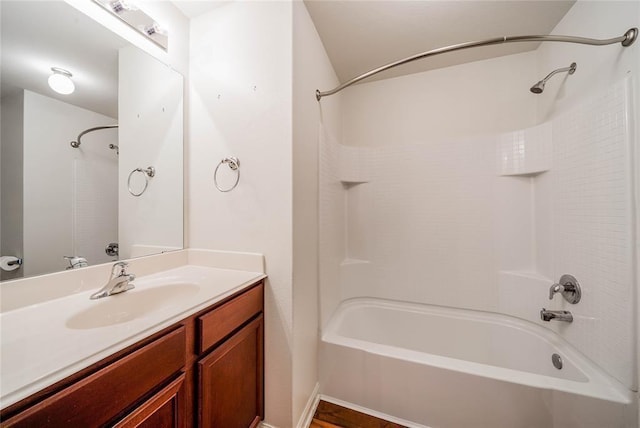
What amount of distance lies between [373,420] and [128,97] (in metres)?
2.13

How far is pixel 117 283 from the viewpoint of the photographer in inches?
35.1

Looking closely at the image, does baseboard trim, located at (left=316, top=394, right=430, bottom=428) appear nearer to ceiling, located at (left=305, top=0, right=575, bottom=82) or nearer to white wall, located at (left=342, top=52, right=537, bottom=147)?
white wall, located at (left=342, top=52, right=537, bottom=147)

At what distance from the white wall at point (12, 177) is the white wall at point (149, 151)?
306mm

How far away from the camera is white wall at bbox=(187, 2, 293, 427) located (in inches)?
43.6

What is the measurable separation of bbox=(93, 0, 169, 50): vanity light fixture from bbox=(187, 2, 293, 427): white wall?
0.61 ft

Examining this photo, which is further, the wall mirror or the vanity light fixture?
the vanity light fixture

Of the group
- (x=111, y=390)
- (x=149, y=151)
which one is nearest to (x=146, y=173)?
(x=149, y=151)

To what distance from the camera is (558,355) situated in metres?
1.26

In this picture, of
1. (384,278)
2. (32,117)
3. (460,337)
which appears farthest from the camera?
(384,278)

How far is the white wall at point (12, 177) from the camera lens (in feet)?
2.41

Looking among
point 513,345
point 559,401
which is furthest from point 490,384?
point 513,345

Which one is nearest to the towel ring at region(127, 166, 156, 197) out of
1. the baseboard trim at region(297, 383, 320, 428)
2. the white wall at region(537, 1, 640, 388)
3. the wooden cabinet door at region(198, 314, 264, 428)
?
the wooden cabinet door at region(198, 314, 264, 428)

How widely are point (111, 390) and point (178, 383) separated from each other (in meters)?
0.22

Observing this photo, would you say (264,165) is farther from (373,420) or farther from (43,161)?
(373,420)
